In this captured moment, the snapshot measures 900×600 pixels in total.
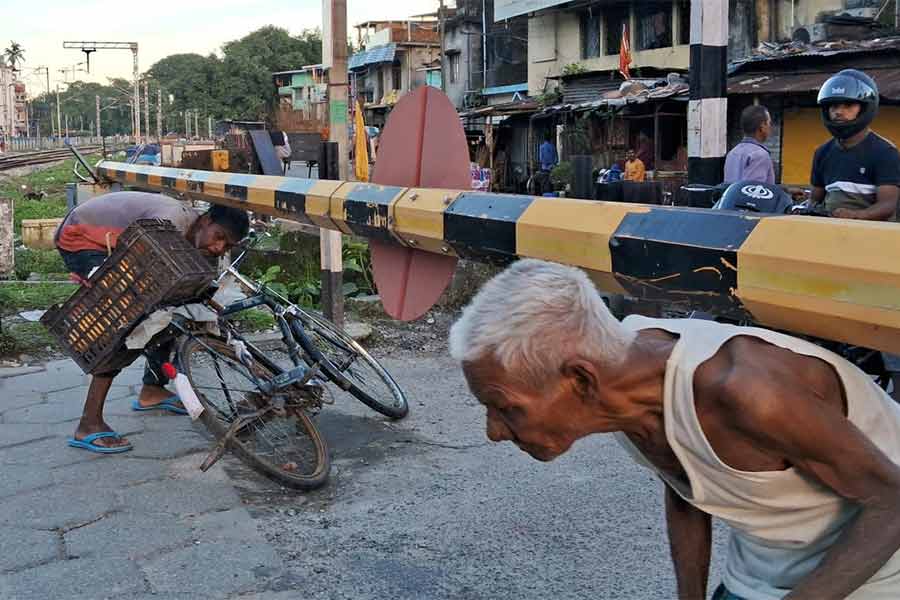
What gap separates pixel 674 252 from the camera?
1803 millimetres

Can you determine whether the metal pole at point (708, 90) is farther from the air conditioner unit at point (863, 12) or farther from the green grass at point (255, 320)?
the air conditioner unit at point (863, 12)

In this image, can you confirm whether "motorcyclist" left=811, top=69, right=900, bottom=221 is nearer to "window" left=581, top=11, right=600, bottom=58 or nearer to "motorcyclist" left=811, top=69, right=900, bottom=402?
"motorcyclist" left=811, top=69, right=900, bottom=402

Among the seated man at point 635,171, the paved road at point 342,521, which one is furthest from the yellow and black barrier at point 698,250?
the seated man at point 635,171

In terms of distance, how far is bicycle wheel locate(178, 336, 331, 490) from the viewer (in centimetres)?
439

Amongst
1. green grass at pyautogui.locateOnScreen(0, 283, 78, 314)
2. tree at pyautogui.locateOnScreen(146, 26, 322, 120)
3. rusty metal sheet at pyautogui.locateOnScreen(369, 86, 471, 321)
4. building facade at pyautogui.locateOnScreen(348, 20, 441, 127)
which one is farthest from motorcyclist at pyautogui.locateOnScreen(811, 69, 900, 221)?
tree at pyautogui.locateOnScreen(146, 26, 322, 120)

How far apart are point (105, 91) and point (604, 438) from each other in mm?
123939

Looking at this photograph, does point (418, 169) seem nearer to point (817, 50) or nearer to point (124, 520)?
point (124, 520)

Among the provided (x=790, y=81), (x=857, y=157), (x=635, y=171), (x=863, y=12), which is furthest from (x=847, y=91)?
(x=863, y=12)

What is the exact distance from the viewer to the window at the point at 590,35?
1116 inches

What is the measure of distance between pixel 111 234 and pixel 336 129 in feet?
7.15

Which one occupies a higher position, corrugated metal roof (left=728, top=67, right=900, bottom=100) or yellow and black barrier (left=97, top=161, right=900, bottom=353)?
corrugated metal roof (left=728, top=67, right=900, bottom=100)

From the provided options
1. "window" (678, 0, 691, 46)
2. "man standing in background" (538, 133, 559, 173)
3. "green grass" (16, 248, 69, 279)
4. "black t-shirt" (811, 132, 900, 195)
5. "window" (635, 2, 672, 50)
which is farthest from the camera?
"window" (635, 2, 672, 50)

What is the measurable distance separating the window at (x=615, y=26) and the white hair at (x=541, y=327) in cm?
2708

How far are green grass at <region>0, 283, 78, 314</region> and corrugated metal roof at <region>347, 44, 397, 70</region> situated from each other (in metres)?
41.2
